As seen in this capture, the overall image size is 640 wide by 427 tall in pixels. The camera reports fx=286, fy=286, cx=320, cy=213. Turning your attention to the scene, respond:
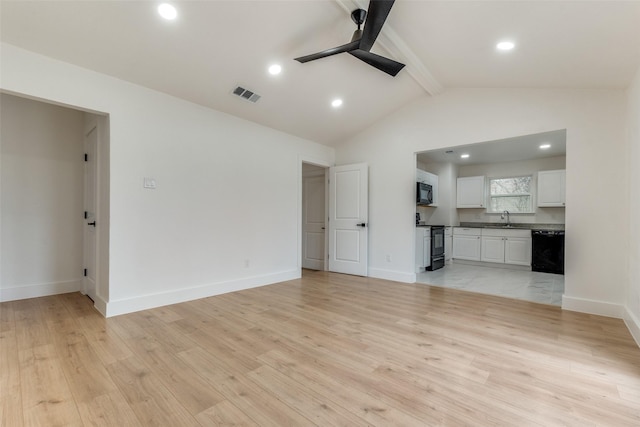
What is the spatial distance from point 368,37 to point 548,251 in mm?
5656

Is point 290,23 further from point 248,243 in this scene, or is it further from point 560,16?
point 248,243

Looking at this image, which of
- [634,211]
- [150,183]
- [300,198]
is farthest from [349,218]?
[634,211]

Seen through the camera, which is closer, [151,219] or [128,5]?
[128,5]

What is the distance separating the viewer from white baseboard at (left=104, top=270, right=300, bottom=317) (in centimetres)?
307

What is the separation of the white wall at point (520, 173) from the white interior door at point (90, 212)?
759 centimetres

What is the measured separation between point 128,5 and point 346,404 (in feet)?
10.9

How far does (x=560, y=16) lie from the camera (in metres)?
2.22

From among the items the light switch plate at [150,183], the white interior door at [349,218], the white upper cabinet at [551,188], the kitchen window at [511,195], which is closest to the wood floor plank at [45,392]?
the light switch plate at [150,183]

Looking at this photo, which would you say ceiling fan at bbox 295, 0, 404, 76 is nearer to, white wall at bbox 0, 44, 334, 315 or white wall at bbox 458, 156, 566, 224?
white wall at bbox 0, 44, 334, 315

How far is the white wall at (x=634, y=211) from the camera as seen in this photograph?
2562mm

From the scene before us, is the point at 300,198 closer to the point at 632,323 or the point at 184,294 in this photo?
the point at 184,294

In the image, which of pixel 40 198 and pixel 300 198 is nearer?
pixel 40 198

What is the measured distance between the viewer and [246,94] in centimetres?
370

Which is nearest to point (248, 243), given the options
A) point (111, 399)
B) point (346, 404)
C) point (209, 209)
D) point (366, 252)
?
point (209, 209)
